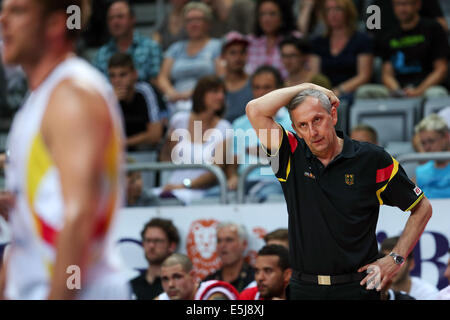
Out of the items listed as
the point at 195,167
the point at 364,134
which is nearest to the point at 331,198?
the point at 195,167

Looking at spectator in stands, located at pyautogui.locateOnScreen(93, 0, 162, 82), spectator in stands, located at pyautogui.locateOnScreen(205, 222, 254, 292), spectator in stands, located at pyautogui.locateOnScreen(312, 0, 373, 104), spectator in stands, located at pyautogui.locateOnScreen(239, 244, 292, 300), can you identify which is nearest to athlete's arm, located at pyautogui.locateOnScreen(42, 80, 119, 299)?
spectator in stands, located at pyautogui.locateOnScreen(239, 244, 292, 300)

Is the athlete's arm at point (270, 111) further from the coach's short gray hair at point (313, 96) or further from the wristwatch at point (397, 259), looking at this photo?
the wristwatch at point (397, 259)

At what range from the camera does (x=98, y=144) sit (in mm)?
2141

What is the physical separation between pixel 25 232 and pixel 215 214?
4438 mm

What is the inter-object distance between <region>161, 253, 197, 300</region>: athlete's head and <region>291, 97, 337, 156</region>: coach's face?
2079mm

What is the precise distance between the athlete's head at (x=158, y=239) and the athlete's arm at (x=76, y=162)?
176 inches

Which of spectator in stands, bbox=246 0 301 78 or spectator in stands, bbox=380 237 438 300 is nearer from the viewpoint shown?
spectator in stands, bbox=380 237 438 300

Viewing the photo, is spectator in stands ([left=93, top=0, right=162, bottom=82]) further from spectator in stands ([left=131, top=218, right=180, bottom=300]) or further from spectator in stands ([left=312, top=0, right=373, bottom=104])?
spectator in stands ([left=131, top=218, right=180, bottom=300])

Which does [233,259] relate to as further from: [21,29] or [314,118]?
[21,29]

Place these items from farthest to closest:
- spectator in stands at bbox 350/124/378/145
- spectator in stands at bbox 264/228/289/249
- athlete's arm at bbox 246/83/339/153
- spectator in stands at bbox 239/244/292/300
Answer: spectator in stands at bbox 350/124/378/145, spectator in stands at bbox 264/228/289/249, spectator in stands at bbox 239/244/292/300, athlete's arm at bbox 246/83/339/153

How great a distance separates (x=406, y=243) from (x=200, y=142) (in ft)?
11.4

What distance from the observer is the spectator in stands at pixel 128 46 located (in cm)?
939

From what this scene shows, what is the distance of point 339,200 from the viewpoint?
4379 mm

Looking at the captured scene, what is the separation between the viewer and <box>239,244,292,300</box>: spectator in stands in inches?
228
